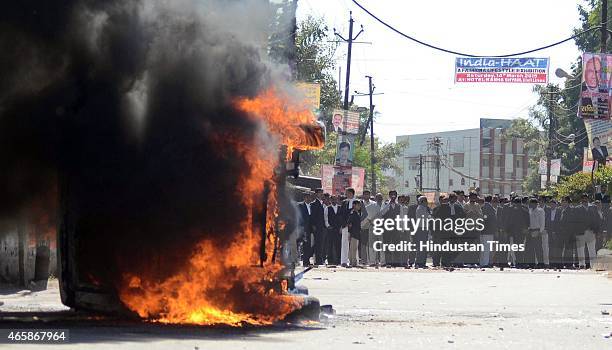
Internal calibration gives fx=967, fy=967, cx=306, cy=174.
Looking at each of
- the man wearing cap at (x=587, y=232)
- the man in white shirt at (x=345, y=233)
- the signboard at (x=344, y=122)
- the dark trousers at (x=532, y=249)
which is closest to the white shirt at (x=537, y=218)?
the dark trousers at (x=532, y=249)

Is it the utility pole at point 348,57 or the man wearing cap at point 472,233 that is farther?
the utility pole at point 348,57

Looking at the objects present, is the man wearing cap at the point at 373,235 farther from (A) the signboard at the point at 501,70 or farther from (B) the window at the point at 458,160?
(B) the window at the point at 458,160

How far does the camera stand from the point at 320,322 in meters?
10.9

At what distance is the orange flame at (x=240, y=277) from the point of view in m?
10.3

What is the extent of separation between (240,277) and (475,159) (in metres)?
110

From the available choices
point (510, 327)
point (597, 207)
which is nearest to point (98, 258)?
point (510, 327)

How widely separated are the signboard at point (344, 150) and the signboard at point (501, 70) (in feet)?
18.3

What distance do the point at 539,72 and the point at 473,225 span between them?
15462 mm

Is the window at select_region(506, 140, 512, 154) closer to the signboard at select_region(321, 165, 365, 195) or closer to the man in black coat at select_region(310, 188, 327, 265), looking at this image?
the signboard at select_region(321, 165, 365, 195)

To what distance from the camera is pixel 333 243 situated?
77.2ft

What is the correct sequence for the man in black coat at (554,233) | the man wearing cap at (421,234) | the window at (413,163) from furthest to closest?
the window at (413,163) < the man in black coat at (554,233) < the man wearing cap at (421,234)

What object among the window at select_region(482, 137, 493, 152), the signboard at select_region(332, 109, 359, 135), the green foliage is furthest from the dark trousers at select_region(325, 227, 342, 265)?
the window at select_region(482, 137, 493, 152)

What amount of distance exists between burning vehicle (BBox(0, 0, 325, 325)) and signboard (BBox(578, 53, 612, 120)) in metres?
18.8

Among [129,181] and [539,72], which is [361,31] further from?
[129,181]
